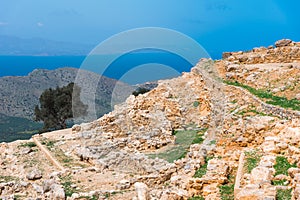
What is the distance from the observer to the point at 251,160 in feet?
48.1

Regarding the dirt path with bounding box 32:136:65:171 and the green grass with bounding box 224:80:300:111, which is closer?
the green grass with bounding box 224:80:300:111

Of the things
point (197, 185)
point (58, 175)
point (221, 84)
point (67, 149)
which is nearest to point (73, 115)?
point (67, 149)

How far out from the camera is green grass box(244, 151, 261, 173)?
13.9 m

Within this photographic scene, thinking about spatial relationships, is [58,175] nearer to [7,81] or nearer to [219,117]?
[219,117]

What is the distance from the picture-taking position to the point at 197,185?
14.2 m

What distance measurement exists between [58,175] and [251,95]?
1019 cm

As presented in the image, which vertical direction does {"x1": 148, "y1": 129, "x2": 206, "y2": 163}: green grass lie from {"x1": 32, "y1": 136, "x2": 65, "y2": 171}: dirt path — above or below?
above

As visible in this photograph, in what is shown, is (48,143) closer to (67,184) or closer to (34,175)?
(34,175)

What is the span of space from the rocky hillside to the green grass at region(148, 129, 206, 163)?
0.19 feet

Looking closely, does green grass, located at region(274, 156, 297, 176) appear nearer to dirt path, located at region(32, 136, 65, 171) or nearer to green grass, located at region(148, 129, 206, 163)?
green grass, located at region(148, 129, 206, 163)

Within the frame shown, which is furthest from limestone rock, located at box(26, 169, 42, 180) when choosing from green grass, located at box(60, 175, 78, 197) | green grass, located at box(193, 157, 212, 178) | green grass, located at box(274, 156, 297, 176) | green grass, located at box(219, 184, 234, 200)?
green grass, located at box(274, 156, 297, 176)

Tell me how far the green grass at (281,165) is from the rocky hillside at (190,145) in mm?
30

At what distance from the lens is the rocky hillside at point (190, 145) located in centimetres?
1413

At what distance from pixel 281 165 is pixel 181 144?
10.4m
